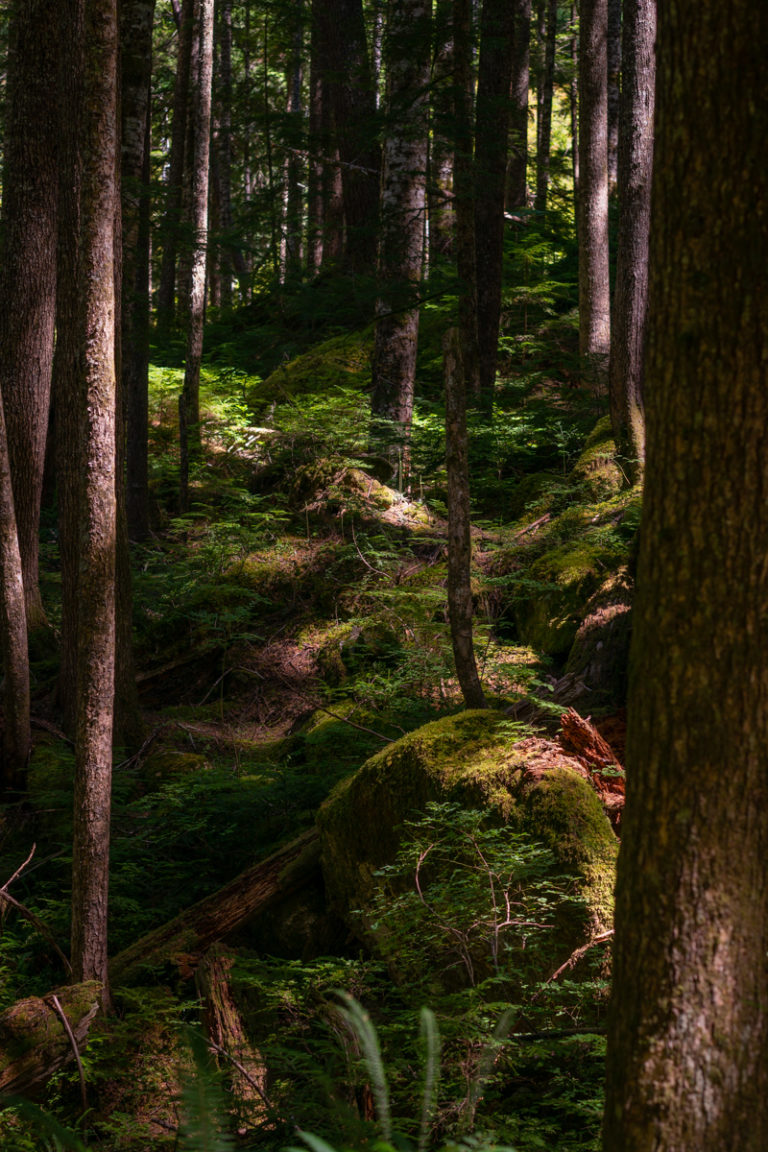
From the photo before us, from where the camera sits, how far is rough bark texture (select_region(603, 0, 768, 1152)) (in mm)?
1873

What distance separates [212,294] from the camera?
29.3 metres

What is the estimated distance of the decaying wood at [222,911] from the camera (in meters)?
4.54

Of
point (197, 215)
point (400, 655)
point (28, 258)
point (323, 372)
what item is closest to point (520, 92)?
point (197, 215)

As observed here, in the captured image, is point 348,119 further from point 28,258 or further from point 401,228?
point 28,258

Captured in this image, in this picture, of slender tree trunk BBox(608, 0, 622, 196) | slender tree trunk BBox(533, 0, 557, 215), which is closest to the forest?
slender tree trunk BBox(608, 0, 622, 196)

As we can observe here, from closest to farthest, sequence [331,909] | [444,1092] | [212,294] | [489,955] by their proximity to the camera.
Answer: [444,1092], [489,955], [331,909], [212,294]

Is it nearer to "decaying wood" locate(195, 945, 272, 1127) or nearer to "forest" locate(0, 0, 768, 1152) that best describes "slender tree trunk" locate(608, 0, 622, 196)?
"forest" locate(0, 0, 768, 1152)

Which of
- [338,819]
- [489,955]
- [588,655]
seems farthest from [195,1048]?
[588,655]

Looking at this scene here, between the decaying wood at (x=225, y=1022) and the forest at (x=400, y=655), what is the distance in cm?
2

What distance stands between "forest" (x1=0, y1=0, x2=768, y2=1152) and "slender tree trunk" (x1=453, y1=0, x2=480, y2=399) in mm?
66

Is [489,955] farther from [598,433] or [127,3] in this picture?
[127,3]

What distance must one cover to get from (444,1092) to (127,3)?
9525 mm

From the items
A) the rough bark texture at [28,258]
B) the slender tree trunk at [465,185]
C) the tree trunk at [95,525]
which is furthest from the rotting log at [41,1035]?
the slender tree trunk at [465,185]

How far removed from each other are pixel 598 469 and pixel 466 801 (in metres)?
5.65
